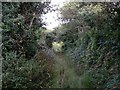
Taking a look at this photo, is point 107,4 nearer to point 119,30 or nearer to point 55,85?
point 119,30

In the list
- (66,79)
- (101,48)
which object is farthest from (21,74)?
(101,48)

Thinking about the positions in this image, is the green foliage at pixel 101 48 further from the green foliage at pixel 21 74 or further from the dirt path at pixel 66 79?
the green foliage at pixel 21 74

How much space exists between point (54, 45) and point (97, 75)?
10868 mm

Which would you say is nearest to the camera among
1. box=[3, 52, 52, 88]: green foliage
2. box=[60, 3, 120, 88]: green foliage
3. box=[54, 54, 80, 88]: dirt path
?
box=[3, 52, 52, 88]: green foliage

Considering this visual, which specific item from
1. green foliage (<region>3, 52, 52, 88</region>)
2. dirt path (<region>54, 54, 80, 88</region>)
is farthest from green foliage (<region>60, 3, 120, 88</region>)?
green foliage (<region>3, 52, 52, 88</region>)

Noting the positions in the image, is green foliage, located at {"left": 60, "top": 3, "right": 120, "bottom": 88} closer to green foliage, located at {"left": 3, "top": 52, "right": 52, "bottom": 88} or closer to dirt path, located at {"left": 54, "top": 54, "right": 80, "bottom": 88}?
dirt path, located at {"left": 54, "top": 54, "right": 80, "bottom": 88}

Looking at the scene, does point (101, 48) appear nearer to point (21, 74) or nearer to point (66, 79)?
point (66, 79)

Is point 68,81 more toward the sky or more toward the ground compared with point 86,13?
more toward the ground

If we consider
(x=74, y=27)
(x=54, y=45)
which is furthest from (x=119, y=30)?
(x=54, y=45)

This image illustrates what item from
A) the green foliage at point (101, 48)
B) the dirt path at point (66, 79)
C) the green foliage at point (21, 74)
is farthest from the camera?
the dirt path at point (66, 79)

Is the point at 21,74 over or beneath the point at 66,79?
over

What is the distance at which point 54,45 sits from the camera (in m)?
17.6

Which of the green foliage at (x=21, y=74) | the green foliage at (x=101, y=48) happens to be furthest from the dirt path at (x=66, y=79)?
the green foliage at (x=21, y=74)

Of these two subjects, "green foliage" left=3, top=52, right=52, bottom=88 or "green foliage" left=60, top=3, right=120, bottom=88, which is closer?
"green foliage" left=3, top=52, right=52, bottom=88
